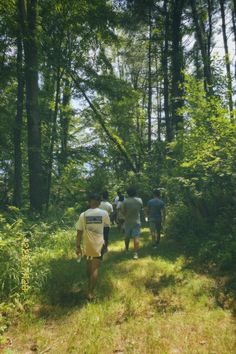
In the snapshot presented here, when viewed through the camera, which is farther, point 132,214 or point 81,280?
point 132,214

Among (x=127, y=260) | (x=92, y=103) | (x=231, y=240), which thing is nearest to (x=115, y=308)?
(x=127, y=260)

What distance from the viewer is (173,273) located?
7.51 metres

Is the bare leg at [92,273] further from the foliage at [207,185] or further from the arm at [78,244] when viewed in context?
the foliage at [207,185]

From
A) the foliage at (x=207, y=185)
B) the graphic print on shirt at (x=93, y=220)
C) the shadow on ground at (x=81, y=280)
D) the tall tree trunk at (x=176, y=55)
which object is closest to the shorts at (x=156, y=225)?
the foliage at (x=207, y=185)

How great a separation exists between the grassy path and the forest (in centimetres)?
3

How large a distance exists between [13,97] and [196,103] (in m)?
10.8

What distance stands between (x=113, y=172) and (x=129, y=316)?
16991 mm

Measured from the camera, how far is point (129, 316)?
17.9 ft

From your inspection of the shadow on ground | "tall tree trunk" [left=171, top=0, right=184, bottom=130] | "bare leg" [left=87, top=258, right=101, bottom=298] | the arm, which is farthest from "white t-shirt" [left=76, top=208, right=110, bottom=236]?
"tall tree trunk" [left=171, top=0, right=184, bottom=130]

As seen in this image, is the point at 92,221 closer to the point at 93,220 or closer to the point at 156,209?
the point at 93,220

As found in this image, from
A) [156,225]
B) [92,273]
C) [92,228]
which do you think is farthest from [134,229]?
[92,273]

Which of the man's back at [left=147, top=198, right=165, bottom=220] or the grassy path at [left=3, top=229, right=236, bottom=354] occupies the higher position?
the man's back at [left=147, top=198, right=165, bottom=220]

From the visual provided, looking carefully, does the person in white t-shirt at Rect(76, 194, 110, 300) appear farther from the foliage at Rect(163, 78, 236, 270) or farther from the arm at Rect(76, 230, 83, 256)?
the foliage at Rect(163, 78, 236, 270)

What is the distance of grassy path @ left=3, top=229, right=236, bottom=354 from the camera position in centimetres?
454
